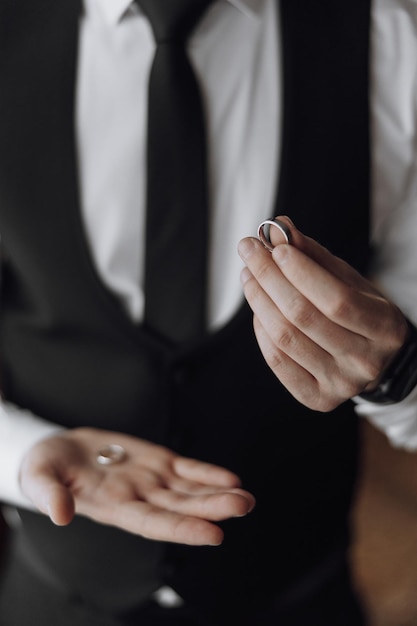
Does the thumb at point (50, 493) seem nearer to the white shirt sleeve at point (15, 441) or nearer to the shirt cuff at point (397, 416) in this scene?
the white shirt sleeve at point (15, 441)

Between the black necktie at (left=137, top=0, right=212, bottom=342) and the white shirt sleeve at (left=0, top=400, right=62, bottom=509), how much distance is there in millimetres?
157

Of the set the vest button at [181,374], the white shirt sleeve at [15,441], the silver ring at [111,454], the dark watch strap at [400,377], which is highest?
the dark watch strap at [400,377]

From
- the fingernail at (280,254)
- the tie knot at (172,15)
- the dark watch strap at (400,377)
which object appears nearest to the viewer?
the fingernail at (280,254)

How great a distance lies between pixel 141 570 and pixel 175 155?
43 cm

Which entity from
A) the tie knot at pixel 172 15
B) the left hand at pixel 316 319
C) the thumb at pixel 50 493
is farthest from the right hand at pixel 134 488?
the tie knot at pixel 172 15

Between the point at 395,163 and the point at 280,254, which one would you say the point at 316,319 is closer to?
the point at 280,254

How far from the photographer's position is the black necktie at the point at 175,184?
2.11 ft

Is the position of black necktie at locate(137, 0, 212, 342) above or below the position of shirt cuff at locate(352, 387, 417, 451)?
above

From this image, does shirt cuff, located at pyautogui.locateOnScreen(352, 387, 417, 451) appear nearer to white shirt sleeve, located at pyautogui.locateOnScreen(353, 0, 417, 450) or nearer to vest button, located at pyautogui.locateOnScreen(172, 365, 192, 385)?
white shirt sleeve, located at pyautogui.locateOnScreen(353, 0, 417, 450)

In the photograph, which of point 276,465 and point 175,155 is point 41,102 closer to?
point 175,155

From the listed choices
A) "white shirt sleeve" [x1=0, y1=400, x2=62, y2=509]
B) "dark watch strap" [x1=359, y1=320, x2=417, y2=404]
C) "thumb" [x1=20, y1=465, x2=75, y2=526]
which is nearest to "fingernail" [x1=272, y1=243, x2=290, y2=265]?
"dark watch strap" [x1=359, y1=320, x2=417, y2=404]

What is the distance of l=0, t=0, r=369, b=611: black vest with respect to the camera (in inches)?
25.5

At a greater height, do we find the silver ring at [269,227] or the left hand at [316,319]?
the silver ring at [269,227]

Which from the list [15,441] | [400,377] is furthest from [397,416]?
[15,441]
